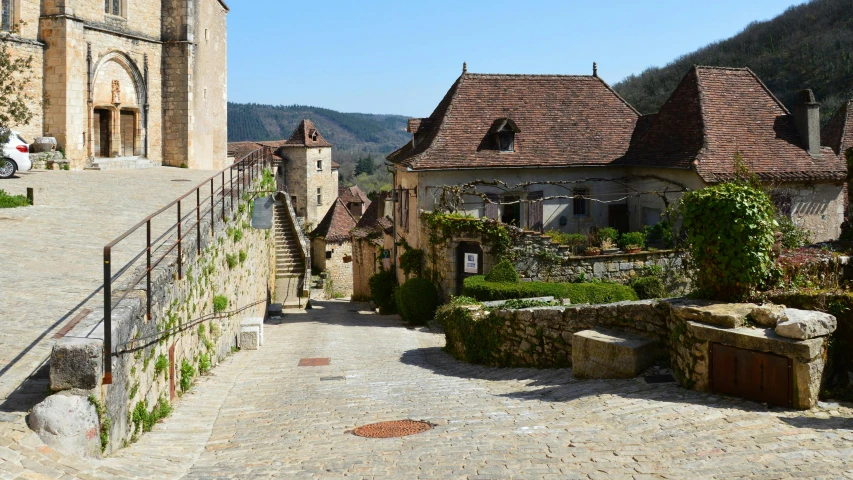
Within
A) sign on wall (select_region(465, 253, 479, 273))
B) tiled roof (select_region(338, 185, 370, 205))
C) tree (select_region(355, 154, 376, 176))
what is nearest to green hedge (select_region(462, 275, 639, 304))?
sign on wall (select_region(465, 253, 479, 273))

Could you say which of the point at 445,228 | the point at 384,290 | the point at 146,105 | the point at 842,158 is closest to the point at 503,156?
the point at 445,228

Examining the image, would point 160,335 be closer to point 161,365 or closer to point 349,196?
point 161,365

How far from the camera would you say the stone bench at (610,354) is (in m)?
10.7

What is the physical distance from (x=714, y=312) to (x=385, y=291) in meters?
21.9

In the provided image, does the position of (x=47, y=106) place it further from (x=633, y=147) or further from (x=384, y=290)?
(x=633, y=147)

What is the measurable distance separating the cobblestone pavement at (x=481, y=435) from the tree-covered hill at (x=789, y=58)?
4446 centimetres

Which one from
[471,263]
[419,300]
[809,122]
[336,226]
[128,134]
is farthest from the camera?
[336,226]

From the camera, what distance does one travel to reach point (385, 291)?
30.9 meters

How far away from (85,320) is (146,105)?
24.4 metres

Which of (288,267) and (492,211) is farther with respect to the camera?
(288,267)

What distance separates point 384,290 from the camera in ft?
101

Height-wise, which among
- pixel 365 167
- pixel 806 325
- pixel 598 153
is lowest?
pixel 806 325

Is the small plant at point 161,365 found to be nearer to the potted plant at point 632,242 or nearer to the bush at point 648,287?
the bush at point 648,287

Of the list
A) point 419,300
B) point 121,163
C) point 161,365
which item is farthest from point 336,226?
point 161,365
